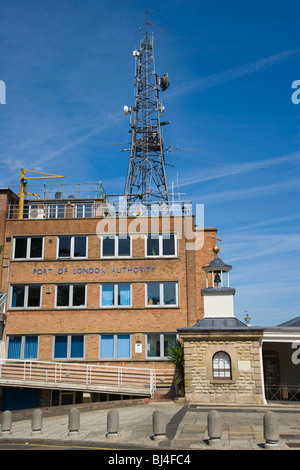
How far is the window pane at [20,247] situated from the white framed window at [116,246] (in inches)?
206

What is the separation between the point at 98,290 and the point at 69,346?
3855 millimetres

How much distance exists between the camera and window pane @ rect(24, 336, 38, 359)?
96.6 feet

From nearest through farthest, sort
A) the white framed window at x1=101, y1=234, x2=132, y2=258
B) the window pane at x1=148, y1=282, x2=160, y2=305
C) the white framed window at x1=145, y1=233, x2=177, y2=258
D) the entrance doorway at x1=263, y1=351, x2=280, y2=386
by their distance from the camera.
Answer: the entrance doorway at x1=263, y1=351, x2=280, y2=386 < the window pane at x1=148, y1=282, x2=160, y2=305 < the white framed window at x1=145, y1=233, x2=177, y2=258 < the white framed window at x1=101, y1=234, x2=132, y2=258

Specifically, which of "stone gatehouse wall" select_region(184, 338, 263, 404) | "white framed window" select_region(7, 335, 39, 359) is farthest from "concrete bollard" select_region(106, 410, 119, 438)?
"white framed window" select_region(7, 335, 39, 359)

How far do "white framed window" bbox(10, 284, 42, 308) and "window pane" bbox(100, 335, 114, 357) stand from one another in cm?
473

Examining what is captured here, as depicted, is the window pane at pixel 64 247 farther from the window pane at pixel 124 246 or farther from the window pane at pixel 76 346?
the window pane at pixel 76 346

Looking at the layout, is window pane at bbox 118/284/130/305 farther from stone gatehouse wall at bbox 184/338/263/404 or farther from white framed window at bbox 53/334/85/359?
stone gatehouse wall at bbox 184/338/263/404

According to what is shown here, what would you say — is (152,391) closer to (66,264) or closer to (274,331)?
(274,331)

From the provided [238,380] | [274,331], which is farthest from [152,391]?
[274,331]

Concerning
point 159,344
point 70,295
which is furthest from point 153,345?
point 70,295
